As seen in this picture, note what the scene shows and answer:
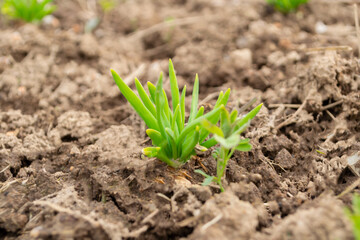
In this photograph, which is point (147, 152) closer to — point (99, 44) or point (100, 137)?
point (100, 137)

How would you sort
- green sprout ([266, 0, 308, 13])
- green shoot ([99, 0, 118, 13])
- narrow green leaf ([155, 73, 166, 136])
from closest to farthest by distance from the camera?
narrow green leaf ([155, 73, 166, 136]) < green sprout ([266, 0, 308, 13]) < green shoot ([99, 0, 118, 13])

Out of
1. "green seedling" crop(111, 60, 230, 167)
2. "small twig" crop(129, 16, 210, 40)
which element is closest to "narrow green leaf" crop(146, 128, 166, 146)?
"green seedling" crop(111, 60, 230, 167)

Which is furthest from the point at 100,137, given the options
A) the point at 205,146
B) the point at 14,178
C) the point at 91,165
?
the point at 205,146

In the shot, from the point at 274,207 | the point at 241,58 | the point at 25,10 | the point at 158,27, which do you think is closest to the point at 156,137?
the point at 274,207

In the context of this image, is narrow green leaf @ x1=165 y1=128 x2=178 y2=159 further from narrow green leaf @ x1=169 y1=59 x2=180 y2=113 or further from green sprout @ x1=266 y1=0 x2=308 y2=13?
green sprout @ x1=266 y1=0 x2=308 y2=13

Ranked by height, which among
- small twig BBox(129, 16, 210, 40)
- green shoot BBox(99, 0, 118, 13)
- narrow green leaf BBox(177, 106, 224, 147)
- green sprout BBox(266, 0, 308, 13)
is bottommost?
narrow green leaf BBox(177, 106, 224, 147)

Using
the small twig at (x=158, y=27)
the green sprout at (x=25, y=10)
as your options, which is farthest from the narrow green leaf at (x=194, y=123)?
the green sprout at (x=25, y=10)
